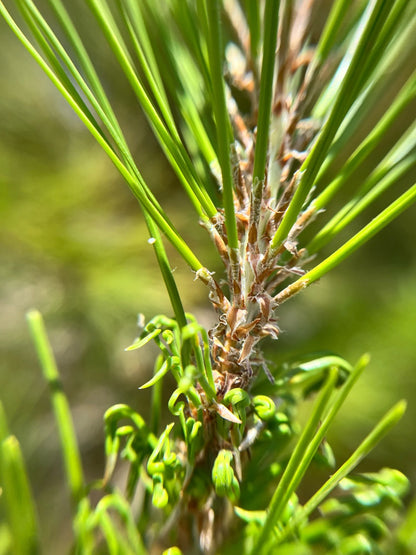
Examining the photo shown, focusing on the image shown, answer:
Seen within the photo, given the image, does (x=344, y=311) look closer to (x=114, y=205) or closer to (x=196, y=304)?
(x=196, y=304)

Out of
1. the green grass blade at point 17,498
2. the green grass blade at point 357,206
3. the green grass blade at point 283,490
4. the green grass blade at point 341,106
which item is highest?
the green grass blade at point 341,106

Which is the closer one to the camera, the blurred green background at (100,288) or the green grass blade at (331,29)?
the green grass blade at (331,29)

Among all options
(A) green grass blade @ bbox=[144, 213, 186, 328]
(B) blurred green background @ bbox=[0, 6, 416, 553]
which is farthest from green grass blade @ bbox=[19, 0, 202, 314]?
(B) blurred green background @ bbox=[0, 6, 416, 553]

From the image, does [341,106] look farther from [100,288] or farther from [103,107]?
[100,288]

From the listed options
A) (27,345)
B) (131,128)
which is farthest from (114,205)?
(27,345)

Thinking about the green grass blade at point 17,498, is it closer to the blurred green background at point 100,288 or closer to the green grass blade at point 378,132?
the green grass blade at point 378,132

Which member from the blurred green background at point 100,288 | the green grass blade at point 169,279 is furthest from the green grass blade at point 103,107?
the blurred green background at point 100,288
